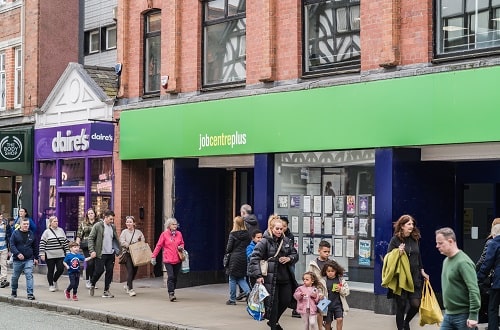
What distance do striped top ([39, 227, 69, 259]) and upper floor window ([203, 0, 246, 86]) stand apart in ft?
15.7

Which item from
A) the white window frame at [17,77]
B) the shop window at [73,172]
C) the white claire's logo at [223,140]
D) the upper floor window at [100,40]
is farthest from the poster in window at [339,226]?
the white window frame at [17,77]

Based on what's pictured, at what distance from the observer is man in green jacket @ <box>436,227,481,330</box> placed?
8297 millimetres

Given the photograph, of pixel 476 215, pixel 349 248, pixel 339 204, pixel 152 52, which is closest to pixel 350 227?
pixel 349 248

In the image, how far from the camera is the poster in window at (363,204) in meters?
15.7

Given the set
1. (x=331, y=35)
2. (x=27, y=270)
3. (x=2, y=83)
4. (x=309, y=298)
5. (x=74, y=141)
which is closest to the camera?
(x=309, y=298)

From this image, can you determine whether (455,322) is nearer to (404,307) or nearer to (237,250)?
(404,307)

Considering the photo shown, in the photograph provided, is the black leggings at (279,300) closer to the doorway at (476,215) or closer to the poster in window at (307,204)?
the doorway at (476,215)

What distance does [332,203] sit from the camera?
16391 millimetres

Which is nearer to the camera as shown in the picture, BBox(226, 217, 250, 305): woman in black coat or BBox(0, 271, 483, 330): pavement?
BBox(0, 271, 483, 330): pavement

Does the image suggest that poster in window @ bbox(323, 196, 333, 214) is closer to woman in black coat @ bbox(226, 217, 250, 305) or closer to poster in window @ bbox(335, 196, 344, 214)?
poster in window @ bbox(335, 196, 344, 214)

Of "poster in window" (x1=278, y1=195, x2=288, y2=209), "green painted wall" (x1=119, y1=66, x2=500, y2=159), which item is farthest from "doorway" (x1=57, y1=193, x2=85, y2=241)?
"poster in window" (x1=278, y1=195, x2=288, y2=209)

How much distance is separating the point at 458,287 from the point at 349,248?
7.53 metres

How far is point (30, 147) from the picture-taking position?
24328 millimetres

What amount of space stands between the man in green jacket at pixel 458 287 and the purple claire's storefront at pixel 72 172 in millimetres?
13652
